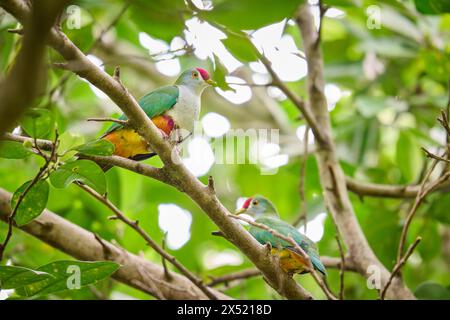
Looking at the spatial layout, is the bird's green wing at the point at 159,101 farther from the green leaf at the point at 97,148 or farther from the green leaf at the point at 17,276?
the green leaf at the point at 17,276

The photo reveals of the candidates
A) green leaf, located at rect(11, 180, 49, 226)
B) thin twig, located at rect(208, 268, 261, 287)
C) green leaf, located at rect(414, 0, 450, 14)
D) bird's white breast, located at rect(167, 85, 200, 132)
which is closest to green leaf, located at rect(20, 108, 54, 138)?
green leaf, located at rect(11, 180, 49, 226)

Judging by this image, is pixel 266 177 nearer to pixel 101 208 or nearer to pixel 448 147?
pixel 101 208

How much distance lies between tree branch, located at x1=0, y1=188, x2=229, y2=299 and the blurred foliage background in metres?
0.24

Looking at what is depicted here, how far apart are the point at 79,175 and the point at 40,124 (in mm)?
201

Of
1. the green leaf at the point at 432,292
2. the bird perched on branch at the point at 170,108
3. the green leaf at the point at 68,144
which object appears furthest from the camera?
the green leaf at the point at 432,292

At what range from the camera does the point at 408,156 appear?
161 inches

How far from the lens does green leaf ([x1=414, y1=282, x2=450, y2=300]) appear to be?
2.99m

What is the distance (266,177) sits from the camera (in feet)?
13.6

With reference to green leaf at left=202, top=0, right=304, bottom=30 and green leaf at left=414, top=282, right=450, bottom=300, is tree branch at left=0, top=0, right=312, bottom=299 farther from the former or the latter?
green leaf at left=414, top=282, right=450, bottom=300

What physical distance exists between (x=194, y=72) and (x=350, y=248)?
119cm

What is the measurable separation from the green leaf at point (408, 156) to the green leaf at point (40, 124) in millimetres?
2781

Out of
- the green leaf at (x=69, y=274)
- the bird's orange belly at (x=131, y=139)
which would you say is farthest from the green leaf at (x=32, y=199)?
the bird's orange belly at (x=131, y=139)

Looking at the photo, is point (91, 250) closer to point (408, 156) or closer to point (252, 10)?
point (252, 10)

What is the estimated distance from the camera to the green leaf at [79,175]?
6.22 ft
